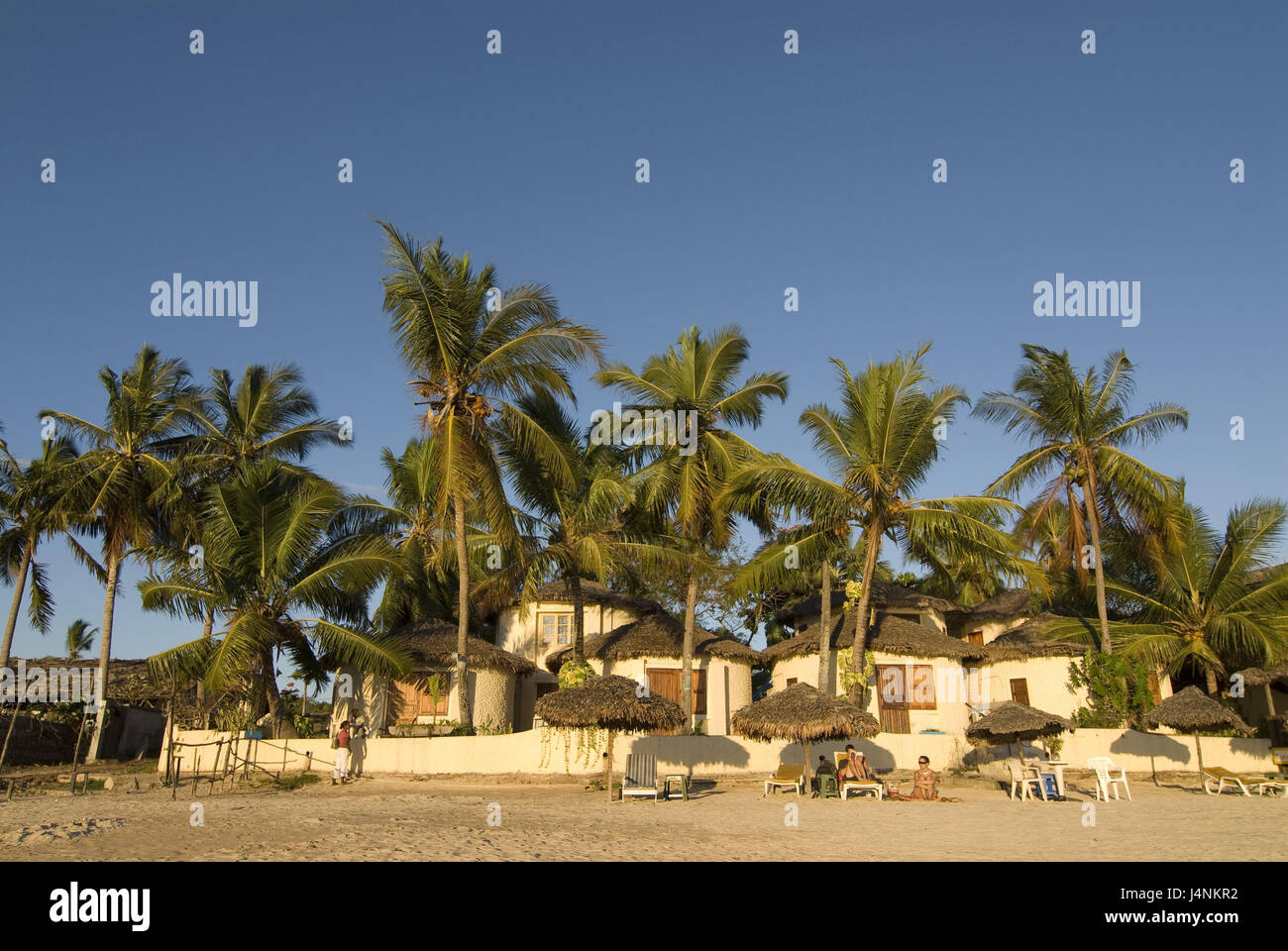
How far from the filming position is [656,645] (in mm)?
25891

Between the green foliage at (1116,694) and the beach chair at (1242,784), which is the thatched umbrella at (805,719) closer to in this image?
the beach chair at (1242,784)

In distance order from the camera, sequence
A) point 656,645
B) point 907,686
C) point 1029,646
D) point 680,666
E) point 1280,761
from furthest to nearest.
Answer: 1. point 1029,646
2. point 680,666
3. point 656,645
4. point 907,686
5. point 1280,761

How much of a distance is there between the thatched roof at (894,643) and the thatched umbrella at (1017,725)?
22.0 ft

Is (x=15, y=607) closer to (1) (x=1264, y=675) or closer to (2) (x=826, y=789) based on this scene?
(2) (x=826, y=789)

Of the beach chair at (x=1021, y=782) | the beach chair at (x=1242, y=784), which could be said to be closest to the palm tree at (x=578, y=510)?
the beach chair at (x=1021, y=782)

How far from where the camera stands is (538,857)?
9625 millimetres

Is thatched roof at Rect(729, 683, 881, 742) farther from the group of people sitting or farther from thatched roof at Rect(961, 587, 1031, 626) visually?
thatched roof at Rect(961, 587, 1031, 626)

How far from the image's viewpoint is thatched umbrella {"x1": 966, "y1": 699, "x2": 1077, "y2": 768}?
17984mm

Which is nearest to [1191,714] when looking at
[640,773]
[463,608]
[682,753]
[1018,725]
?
[1018,725]

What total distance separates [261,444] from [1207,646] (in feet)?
90.3

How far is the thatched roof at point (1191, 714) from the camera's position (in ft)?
62.8

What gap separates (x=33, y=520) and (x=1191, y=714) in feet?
96.6

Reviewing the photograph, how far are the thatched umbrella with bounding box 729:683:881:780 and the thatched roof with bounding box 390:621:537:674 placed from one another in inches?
379
